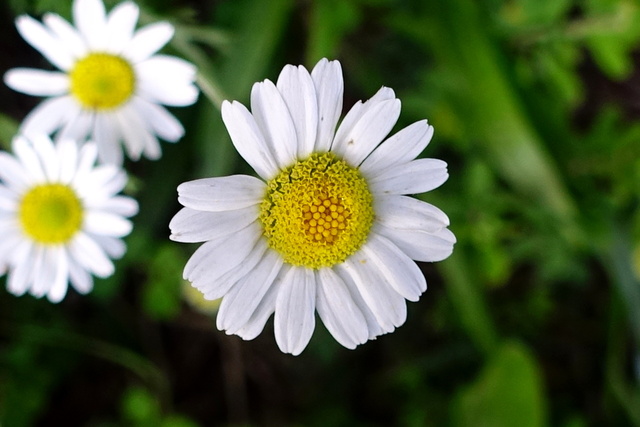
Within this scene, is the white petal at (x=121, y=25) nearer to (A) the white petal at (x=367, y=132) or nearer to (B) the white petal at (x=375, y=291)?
(A) the white petal at (x=367, y=132)

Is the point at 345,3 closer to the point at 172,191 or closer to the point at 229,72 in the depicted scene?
the point at 229,72

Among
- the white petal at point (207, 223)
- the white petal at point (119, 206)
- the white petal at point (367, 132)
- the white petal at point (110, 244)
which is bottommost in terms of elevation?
the white petal at point (207, 223)

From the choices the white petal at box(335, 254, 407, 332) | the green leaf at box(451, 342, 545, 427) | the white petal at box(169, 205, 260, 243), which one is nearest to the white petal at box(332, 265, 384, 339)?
the white petal at box(335, 254, 407, 332)

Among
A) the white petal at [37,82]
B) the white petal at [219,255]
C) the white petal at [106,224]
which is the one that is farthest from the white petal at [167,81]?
the white petal at [219,255]

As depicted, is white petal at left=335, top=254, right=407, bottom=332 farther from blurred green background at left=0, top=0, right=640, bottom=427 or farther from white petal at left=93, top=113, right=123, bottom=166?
blurred green background at left=0, top=0, right=640, bottom=427

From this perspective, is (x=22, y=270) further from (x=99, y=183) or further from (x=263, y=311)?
(x=263, y=311)

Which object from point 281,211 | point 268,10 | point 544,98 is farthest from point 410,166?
point 544,98
